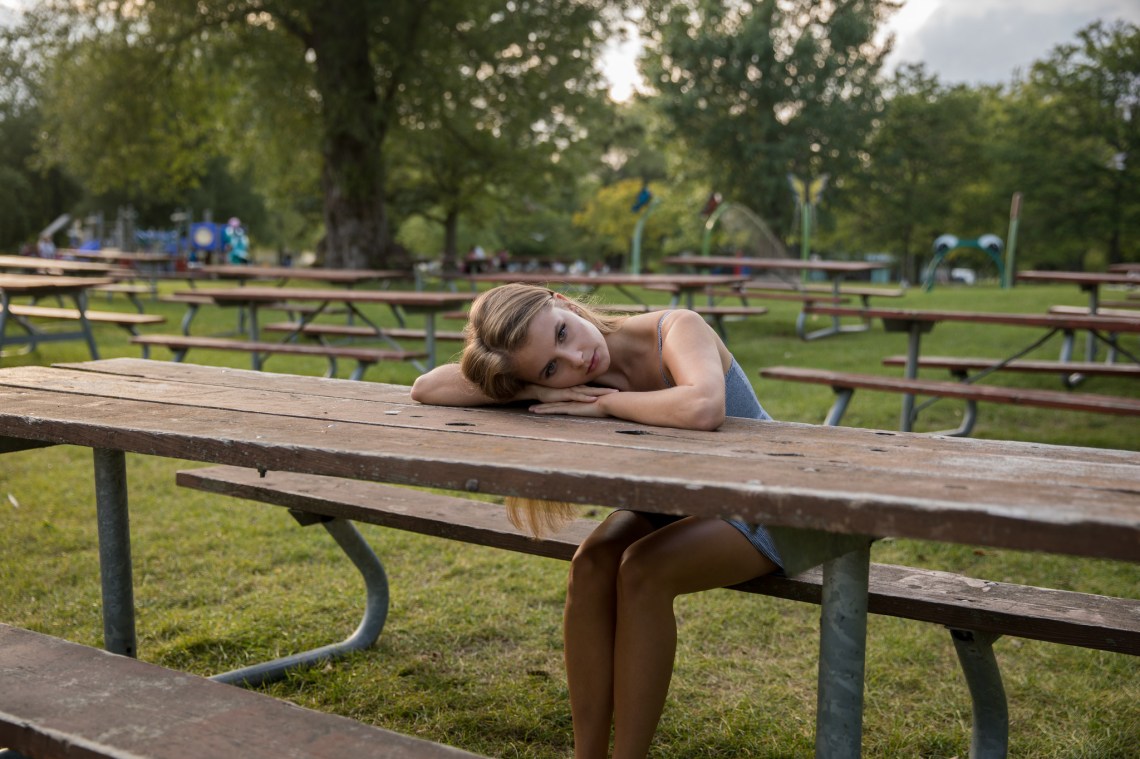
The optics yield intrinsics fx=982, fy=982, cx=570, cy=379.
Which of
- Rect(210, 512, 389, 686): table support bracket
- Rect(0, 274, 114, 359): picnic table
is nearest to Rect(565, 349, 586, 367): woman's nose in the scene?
Rect(210, 512, 389, 686): table support bracket

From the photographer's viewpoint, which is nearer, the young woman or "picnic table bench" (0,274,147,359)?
the young woman

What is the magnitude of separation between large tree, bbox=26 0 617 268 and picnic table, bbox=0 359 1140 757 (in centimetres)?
1585

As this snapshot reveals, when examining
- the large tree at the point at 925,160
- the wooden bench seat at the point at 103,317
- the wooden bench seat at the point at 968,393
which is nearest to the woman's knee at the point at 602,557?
the wooden bench seat at the point at 968,393

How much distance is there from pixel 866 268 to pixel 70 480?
823cm

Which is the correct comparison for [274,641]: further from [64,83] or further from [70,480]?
[64,83]

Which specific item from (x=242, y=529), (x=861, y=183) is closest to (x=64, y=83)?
(x=242, y=529)

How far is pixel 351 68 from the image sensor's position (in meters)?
17.6

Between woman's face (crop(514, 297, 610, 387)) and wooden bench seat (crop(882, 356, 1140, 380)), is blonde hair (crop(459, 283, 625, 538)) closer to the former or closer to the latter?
woman's face (crop(514, 297, 610, 387))

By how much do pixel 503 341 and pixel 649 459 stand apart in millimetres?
690

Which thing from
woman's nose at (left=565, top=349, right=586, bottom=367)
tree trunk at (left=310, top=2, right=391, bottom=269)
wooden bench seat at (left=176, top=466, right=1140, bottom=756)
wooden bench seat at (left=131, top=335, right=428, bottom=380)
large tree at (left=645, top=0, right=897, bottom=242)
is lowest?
wooden bench seat at (left=176, top=466, right=1140, bottom=756)

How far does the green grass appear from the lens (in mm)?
2574

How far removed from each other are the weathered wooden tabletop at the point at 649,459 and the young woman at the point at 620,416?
9 centimetres

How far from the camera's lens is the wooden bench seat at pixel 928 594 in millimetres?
1922

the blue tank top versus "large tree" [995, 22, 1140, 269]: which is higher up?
"large tree" [995, 22, 1140, 269]
